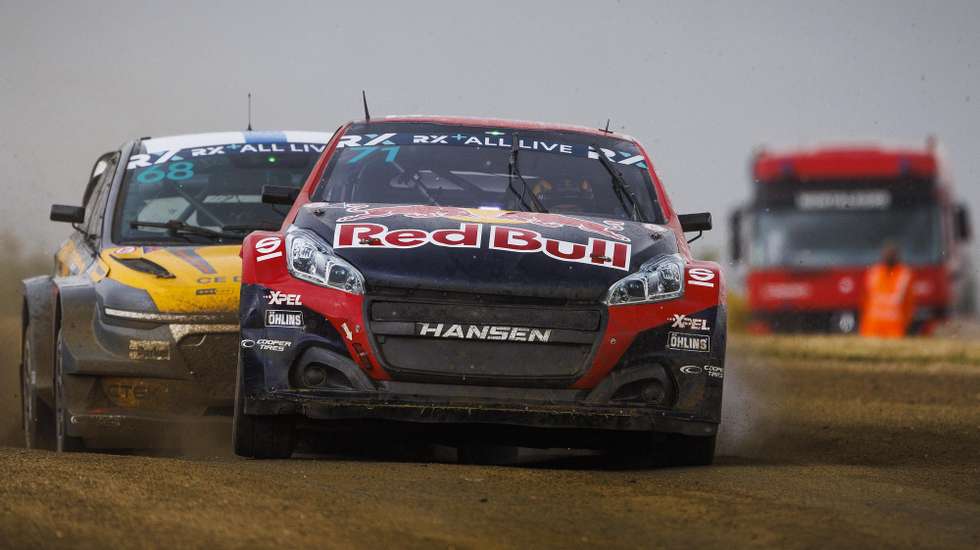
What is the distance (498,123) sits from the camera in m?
8.79

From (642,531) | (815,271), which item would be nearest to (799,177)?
(815,271)

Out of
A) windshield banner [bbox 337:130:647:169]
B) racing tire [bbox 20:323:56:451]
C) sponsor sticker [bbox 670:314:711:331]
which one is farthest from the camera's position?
racing tire [bbox 20:323:56:451]

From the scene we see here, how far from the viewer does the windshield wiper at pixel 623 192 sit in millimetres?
8141

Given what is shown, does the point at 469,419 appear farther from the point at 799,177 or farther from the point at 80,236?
the point at 799,177

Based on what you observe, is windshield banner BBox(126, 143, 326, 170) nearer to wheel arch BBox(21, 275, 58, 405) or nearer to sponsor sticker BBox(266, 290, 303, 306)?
wheel arch BBox(21, 275, 58, 405)

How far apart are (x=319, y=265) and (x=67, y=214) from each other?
3.44 m

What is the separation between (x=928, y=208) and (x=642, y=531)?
893 inches

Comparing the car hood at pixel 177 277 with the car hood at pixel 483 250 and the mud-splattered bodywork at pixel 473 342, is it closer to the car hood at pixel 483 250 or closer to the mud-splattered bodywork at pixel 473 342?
the car hood at pixel 483 250

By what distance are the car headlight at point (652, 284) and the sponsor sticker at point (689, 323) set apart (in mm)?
94

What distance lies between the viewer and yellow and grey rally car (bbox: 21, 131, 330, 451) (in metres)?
8.54

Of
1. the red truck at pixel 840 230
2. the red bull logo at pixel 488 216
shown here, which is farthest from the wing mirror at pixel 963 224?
the red bull logo at pixel 488 216

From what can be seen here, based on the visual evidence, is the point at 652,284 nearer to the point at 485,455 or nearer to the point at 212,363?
the point at 485,455

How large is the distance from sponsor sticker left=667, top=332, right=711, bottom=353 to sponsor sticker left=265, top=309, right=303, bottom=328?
1.41 metres

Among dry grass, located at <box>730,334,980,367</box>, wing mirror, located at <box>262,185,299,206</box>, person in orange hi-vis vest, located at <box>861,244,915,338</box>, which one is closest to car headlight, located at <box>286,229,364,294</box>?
wing mirror, located at <box>262,185,299,206</box>
